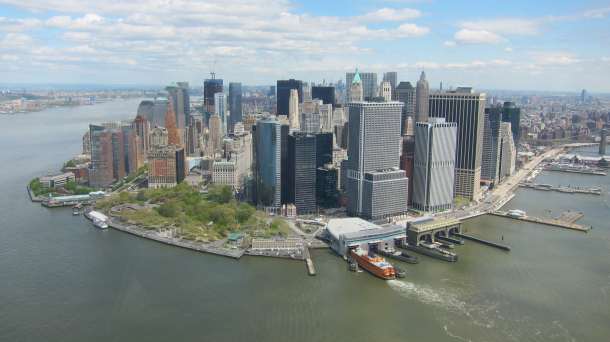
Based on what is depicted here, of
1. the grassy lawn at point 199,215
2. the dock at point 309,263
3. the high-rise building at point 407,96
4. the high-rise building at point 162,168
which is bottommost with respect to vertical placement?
the dock at point 309,263

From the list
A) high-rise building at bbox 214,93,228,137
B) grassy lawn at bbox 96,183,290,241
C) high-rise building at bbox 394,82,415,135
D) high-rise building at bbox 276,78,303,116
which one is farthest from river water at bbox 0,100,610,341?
high-rise building at bbox 214,93,228,137

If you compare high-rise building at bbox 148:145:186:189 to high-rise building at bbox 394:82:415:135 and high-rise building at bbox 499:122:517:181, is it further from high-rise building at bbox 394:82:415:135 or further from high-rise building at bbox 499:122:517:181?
high-rise building at bbox 394:82:415:135

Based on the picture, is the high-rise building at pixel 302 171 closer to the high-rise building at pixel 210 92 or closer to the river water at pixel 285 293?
the river water at pixel 285 293

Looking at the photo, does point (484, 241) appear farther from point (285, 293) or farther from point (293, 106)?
point (293, 106)

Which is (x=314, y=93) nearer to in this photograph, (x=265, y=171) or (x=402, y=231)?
(x=265, y=171)

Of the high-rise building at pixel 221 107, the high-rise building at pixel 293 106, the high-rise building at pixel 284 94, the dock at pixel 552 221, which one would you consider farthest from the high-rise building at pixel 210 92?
the dock at pixel 552 221

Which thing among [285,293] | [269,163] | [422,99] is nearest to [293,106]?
[422,99]

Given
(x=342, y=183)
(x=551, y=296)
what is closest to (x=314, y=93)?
(x=342, y=183)
